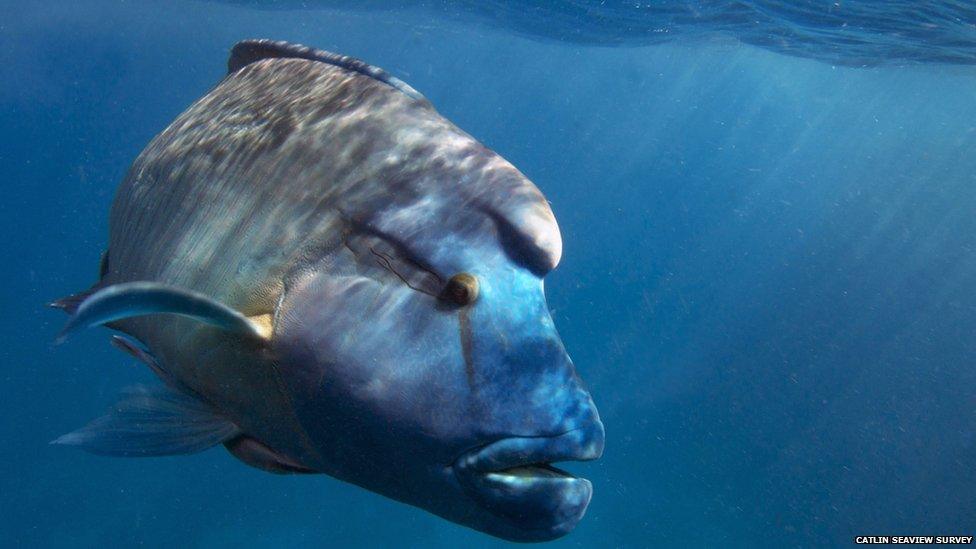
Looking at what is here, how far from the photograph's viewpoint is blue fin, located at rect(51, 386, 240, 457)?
234cm

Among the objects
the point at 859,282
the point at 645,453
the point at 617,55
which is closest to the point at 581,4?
the point at 617,55

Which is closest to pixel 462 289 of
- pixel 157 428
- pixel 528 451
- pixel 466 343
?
pixel 466 343

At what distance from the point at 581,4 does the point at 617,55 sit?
52.3 feet

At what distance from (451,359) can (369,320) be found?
0.85 ft

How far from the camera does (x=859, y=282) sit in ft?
201

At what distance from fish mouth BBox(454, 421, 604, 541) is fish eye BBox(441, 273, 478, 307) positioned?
0.39m

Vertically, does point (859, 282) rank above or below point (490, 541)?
below

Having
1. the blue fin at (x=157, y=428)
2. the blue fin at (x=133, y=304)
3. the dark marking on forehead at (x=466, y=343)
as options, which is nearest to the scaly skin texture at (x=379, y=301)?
the dark marking on forehead at (x=466, y=343)

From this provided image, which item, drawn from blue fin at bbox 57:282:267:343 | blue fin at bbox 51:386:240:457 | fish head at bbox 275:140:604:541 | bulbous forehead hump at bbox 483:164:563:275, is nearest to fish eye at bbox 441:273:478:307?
fish head at bbox 275:140:604:541

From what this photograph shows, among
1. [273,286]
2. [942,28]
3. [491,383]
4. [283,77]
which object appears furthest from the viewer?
[942,28]

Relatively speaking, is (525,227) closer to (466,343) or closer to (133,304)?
(466,343)

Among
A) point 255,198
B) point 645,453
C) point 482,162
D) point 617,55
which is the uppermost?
point 482,162

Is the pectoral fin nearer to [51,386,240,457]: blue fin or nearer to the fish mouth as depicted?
[51,386,240,457]: blue fin

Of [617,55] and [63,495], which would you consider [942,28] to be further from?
[63,495]
